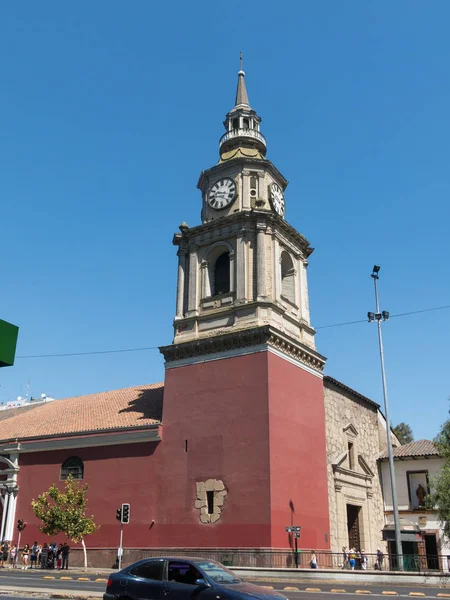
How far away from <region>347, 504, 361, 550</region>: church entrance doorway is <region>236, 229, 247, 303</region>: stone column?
1421 cm

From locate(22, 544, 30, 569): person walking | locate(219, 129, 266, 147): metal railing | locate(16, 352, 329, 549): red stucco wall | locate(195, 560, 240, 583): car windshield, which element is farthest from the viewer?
locate(219, 129, 266, 147): metal railing

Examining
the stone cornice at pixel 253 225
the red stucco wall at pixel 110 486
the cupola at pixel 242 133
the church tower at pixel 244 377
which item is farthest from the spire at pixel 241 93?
the red stucco wall at pixel 110 486

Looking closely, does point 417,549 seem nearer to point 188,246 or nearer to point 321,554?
point 321,554

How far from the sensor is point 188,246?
3625cm

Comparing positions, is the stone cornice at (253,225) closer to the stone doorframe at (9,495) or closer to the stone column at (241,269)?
the stone column at (241,269)

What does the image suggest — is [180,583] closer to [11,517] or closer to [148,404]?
[148,404]

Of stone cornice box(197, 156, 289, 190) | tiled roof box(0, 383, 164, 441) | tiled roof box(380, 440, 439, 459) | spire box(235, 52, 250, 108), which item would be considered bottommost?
tiled roof box(380, 440, 439, 459)

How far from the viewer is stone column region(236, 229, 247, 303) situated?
32406mm

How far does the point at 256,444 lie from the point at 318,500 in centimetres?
576

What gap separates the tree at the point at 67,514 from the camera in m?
29.9

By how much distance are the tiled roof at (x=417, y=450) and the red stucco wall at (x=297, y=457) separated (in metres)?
8.98

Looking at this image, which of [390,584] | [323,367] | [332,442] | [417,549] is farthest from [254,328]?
[417,549]

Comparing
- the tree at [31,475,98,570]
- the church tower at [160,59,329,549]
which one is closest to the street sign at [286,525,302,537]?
the church tower at [160,59,329,549]

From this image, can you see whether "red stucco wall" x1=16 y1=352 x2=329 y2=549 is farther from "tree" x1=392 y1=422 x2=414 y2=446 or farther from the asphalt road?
"tree" x1=392 y1=422 x2=414 y2=446
